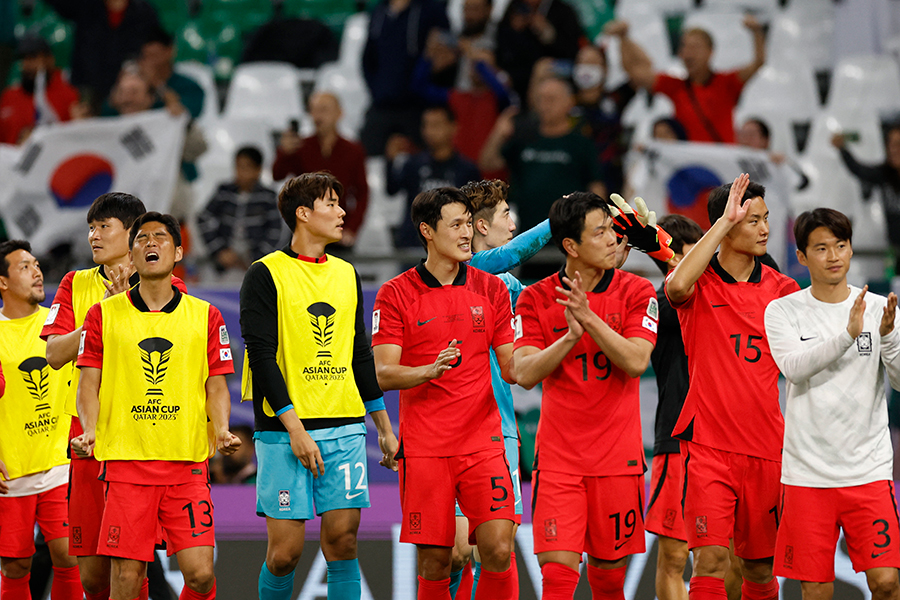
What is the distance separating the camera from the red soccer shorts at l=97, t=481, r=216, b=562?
5375 millimetres

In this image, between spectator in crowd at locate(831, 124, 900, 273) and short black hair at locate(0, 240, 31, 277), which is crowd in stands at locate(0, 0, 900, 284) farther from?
short black hair at locate(0, 240, 31, 277)

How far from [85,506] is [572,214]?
286 centimetres

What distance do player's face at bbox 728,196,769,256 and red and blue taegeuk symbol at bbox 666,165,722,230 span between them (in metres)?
4.86

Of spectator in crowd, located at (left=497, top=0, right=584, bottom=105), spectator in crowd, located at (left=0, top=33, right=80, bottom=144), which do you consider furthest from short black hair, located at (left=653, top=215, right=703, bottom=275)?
spectator in crowd, located at (left=0, top=33, right=80, bottom=144)

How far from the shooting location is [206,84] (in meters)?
14.8

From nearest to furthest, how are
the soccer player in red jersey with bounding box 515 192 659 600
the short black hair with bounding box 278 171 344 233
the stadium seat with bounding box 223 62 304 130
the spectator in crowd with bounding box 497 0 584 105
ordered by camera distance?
1. the soccer player in red jersey with bounding box 515 192 659 600
2. the short black hair with bounding box 278 171 344 233
3. the spectator in crowd with bounding box 497 0 584 105
4. the stadium seat with bounding box 223 62 304 130

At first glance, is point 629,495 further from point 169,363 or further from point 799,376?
point 169,363

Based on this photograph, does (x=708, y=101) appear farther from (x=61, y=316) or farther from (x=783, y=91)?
(x=61, y=316)

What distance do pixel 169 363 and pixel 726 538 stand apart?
111 inches

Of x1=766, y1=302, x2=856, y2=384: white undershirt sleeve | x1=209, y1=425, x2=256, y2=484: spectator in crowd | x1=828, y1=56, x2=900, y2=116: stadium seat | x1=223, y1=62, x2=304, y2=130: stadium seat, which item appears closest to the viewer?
x1=766, y1=302, x2=856, y2=384: white undershirt sleeve

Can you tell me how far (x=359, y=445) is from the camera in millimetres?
5715

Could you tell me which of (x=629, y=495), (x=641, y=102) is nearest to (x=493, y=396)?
(x=629, y=495)

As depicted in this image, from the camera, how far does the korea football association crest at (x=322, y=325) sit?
5695 millimetres

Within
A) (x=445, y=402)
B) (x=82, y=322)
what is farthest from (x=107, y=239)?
(x=445, y=402)
